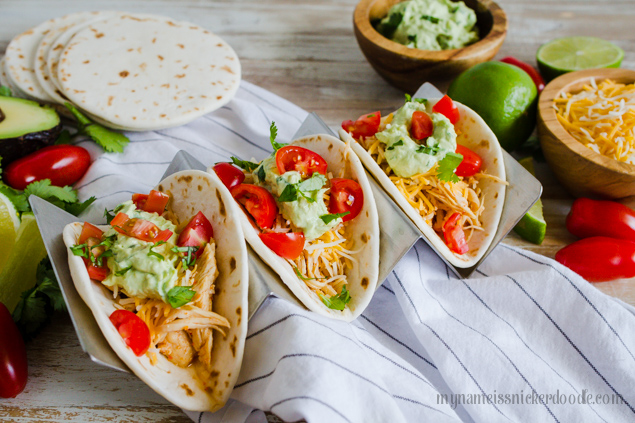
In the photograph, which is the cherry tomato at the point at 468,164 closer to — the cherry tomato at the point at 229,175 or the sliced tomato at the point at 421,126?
the sliced tomato at the point at 421,126

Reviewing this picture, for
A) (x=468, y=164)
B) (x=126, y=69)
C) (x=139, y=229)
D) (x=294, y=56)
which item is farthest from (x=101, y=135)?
(x=468, y=164)

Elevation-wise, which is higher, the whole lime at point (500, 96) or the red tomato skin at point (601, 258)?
the whole lime at point (500, 96)

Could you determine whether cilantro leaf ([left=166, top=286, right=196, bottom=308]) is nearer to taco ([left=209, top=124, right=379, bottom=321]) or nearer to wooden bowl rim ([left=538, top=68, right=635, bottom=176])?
taco ([left=209, top=124, right=379, bottom=321])

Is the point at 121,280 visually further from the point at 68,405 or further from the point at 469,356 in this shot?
the point at 469,356

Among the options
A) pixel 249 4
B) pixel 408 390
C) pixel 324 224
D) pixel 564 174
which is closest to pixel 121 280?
pixel 324 224

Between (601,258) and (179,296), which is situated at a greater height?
(179,296)

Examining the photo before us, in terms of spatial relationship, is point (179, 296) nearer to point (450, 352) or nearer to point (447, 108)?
point (450, 352)

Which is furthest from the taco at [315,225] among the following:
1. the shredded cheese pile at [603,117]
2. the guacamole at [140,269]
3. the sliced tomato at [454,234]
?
the shredded cheese pile at [603,117]
